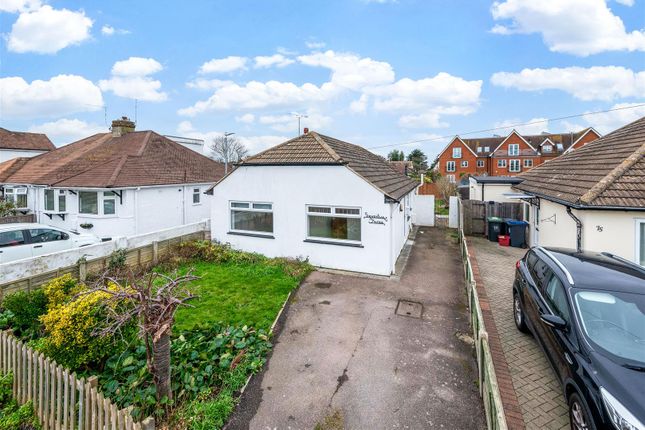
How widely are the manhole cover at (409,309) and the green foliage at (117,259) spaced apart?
343 inches

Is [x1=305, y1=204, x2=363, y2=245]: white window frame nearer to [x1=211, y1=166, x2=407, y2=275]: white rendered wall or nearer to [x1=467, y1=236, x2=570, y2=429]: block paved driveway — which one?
[x1=211, y1=166, x2=407, y2=275]: white rendered wall

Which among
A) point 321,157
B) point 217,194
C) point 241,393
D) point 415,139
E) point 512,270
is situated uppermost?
point 415,139

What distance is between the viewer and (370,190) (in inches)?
413

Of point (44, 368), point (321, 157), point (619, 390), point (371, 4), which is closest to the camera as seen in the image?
point (619, 390)

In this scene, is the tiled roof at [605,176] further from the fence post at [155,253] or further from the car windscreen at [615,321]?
the fence post at [155,253]

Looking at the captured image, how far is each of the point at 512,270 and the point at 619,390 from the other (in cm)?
882

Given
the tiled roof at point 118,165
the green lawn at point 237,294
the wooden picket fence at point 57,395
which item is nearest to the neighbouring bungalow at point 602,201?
the green lawn at point 237,294

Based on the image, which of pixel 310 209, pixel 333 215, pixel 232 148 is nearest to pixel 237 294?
pixel 310 209

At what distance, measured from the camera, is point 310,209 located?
37.7ft

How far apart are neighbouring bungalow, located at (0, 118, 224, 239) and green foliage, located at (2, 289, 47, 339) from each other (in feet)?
30.5

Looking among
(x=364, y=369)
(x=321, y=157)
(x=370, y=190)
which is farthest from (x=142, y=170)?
(x=364, y=369)

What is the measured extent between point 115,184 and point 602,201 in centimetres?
1854

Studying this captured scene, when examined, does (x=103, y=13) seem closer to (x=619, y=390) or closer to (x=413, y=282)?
(x=413, y=282)

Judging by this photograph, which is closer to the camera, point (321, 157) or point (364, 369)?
point (364, 369)
